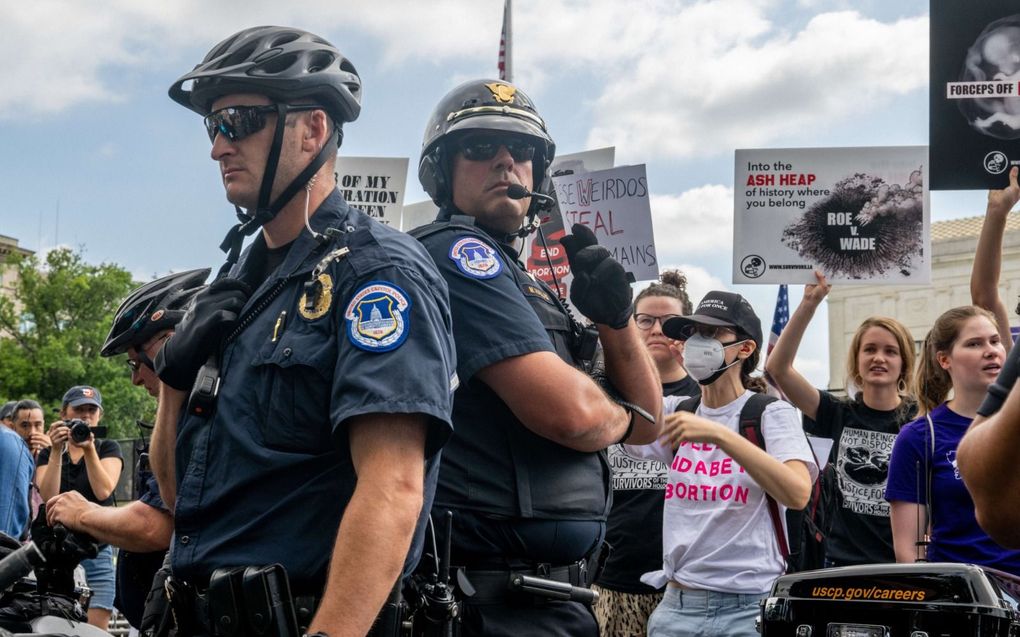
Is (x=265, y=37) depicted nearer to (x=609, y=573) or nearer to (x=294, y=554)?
(x=294, y=554)

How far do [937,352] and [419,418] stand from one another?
3391 mm

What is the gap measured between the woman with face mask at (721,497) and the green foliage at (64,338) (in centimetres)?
5328

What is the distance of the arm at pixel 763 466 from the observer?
4.59 metres

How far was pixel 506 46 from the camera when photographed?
10914 mm

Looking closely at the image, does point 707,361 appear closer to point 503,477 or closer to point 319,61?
point 503,477

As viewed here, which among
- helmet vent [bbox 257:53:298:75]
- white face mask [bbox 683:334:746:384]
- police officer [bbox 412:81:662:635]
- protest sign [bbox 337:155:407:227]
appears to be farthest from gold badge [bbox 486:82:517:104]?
protest sign [bbox 337:155:407:227]

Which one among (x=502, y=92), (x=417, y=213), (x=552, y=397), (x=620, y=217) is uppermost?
(x=417, y=213)

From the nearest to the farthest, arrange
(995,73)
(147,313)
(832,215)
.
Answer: (147,313) → (995,73) → (832,215)

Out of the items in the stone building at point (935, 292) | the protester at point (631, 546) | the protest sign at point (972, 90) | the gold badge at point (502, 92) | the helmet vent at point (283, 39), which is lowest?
the protester at point (631, 546)

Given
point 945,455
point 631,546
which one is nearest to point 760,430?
point 945,455

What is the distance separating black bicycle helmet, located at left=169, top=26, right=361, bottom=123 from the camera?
2842mm

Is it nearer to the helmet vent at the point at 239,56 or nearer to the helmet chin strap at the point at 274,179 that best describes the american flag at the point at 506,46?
the helmet vent at the point at 239,56

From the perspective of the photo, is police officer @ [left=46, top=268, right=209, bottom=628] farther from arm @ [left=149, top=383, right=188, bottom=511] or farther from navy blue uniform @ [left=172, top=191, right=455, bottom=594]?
navy blue uniform @ [left=172, top=191, right=455, bottom=594]

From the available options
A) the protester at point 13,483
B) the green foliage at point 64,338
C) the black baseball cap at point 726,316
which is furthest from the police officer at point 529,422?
the green foliage at point 64,338
